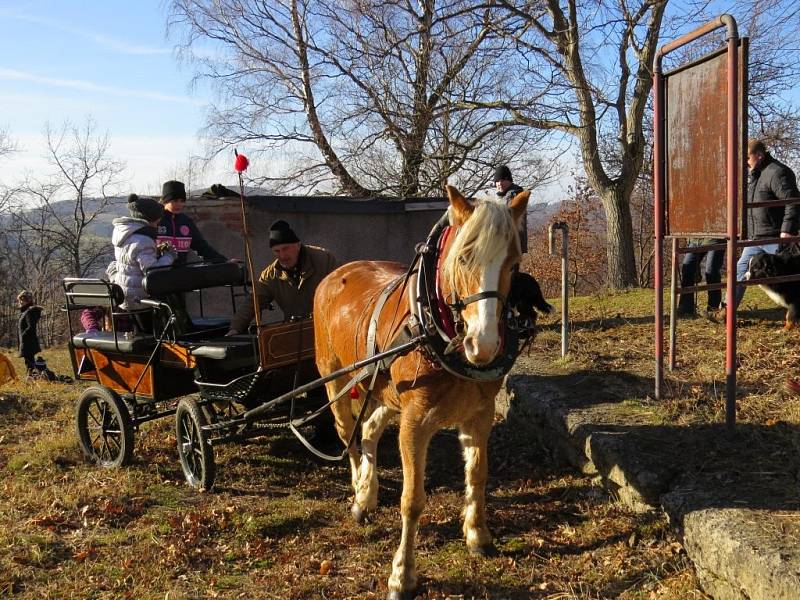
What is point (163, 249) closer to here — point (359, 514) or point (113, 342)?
point (113, 342)

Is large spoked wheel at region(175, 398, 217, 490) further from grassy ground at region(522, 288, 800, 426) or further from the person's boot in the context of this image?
the person's boot

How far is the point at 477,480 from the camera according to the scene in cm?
382

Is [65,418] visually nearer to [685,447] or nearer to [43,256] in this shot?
[685,447]

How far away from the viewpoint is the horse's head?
2770 millimetres

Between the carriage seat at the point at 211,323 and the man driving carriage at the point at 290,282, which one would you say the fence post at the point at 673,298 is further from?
the carriage seat at the point at 211,323

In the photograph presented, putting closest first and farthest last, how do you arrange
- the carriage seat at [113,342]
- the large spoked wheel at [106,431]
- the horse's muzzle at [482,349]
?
the horse's muzzle at [482,349] < the carriage seat at [113,342] < the large spoked wheel at [106,431]

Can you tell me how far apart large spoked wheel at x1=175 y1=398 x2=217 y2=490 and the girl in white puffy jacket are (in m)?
1.03

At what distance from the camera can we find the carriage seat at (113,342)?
5.13 meters

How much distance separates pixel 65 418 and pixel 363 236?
19.4 feet

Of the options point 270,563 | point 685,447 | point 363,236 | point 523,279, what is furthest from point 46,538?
point 363,236

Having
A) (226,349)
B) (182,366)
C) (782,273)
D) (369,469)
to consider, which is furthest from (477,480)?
(782,273)

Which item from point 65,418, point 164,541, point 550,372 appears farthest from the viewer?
point 65,418

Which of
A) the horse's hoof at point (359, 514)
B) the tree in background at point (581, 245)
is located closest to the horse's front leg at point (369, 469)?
the horse's hoof at point (359, 514)

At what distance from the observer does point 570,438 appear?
4.64m
